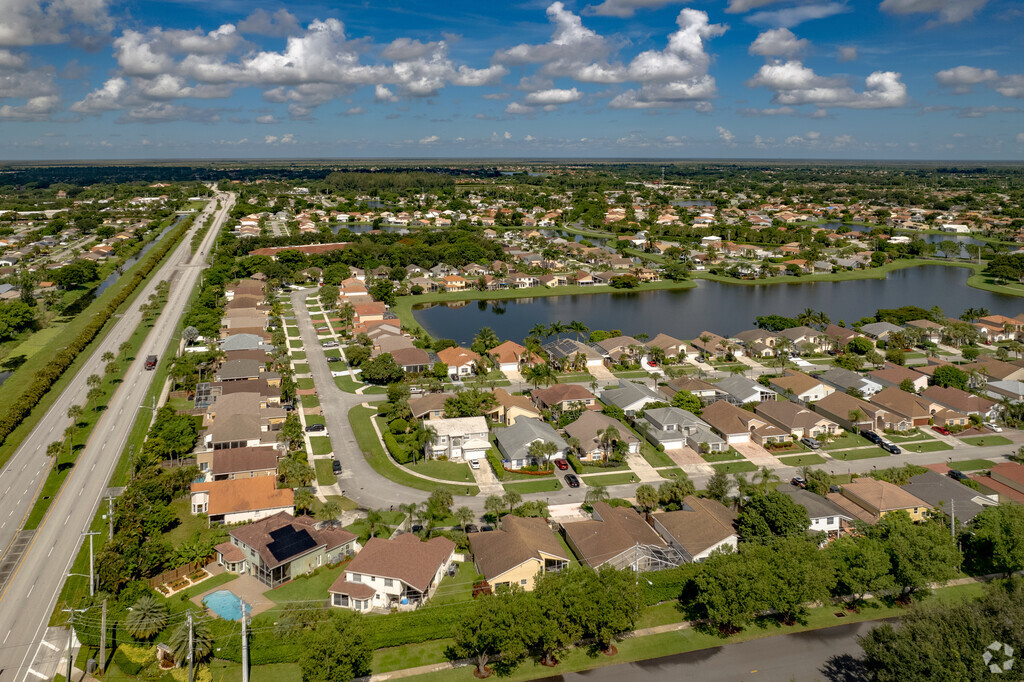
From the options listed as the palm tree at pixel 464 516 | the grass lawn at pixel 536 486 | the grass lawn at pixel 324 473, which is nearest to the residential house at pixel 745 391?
the grass lawn at pixel 536 486

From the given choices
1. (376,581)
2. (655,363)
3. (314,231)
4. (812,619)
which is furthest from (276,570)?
(314,231)

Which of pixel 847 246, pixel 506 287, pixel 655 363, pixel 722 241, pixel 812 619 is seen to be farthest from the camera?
pixel 722 241

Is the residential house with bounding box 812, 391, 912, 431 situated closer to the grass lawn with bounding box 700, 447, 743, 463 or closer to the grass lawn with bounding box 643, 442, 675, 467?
the grass lawn with bounding box 700, 447, 743, 463

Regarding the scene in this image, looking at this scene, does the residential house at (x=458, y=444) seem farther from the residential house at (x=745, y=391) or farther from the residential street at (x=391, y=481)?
the residential house at (x=745, y=391)

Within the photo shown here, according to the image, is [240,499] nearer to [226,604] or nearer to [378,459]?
[226,604]

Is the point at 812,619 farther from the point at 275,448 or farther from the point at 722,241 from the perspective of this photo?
the point at 722,241

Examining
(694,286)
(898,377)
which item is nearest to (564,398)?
(898,377)

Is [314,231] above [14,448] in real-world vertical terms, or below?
above
